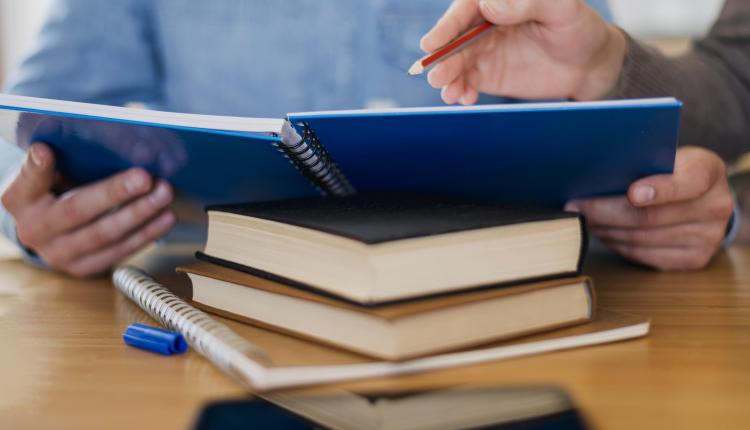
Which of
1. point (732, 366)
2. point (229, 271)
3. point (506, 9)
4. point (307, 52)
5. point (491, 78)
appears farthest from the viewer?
point (307, 52)

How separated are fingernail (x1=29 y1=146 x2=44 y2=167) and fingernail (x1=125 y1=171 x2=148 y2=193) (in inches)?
3.4

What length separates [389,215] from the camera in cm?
56

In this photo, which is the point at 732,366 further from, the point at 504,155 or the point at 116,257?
the point at 116,257

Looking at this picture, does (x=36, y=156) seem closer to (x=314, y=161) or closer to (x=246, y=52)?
(x=314, y=161)

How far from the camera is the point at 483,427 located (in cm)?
40

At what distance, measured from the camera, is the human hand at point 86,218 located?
82cm

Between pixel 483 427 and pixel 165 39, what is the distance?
1.20 meters

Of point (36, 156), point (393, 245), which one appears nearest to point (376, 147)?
point (393, 245)

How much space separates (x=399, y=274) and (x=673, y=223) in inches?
18.8

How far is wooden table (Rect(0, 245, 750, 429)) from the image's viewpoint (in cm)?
43

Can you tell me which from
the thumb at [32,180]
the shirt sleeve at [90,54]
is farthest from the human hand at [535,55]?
the shirt sleeve at [90,54]

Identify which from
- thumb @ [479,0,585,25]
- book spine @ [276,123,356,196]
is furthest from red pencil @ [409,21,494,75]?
book spine @ [276,123,356,196]

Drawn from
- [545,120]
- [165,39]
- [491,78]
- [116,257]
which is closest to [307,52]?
[165,39]

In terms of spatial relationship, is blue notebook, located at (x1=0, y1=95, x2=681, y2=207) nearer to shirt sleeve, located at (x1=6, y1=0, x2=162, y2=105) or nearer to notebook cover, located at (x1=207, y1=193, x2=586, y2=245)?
notebook cover, located at (x1=207, y1=193, x2=586, y2=245)
